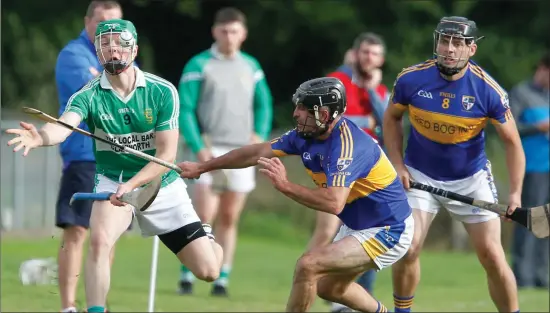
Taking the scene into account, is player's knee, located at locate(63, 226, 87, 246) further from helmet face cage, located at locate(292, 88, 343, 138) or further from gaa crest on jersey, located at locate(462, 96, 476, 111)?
gaa crest on jersey, located at locate(462, 96, 476, 111)

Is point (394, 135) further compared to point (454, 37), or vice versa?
point (394, 135)

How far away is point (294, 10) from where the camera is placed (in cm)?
2280

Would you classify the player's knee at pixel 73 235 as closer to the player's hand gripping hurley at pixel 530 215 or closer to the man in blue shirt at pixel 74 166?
the man in blue shirt at pixel 74 166

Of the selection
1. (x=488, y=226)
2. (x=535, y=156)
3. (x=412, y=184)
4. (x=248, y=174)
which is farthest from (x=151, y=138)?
(x=535, y=156)

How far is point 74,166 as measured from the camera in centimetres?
908

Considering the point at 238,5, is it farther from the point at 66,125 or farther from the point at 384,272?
the point at 66,125

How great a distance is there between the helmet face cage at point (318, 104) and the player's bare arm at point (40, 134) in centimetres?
138

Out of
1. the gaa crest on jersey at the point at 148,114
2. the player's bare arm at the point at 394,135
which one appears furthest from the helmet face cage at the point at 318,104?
the player's bare arm at the point at 394,135

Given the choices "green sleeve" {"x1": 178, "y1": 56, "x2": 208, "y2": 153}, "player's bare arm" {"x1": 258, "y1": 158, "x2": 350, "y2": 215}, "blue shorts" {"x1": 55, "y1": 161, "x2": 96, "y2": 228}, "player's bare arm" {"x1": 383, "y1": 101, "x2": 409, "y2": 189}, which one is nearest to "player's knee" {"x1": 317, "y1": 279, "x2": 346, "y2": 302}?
"player's bare arm" {"x1": 258, "y1": 158, "x2": 350, "y2": 215}

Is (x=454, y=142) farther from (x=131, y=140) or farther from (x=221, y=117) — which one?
(x=221, y=117)

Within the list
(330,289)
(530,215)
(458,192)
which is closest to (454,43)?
(458,192)

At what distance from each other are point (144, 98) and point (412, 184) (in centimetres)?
209

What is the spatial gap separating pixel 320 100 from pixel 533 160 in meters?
6.15

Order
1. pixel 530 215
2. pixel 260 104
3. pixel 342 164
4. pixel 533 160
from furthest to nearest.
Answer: pixel 533 160
pixel 260 104
pixel 530 215
pixel 342 164
